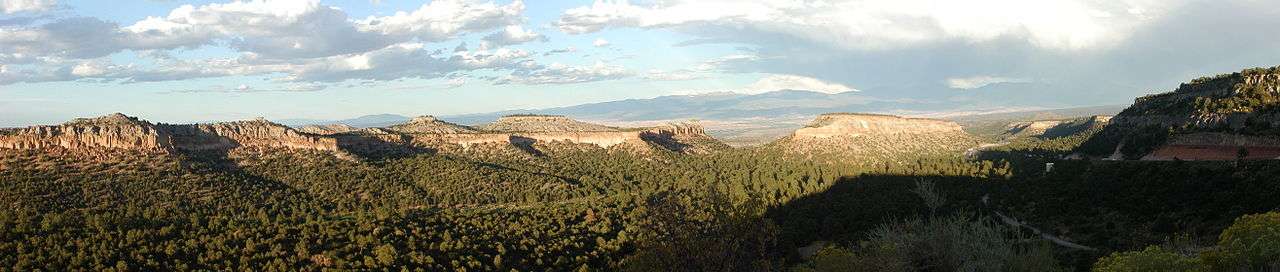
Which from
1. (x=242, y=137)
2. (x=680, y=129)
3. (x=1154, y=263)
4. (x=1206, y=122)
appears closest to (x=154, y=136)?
(x=242, y=137)

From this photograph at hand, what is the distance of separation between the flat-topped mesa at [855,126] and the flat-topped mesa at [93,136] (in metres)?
80.6

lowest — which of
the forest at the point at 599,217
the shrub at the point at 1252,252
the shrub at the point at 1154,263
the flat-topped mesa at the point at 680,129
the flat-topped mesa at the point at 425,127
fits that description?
the forest at the point at 599,217

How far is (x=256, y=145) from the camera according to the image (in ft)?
242

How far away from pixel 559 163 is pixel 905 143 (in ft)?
176

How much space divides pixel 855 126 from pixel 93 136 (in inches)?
3653

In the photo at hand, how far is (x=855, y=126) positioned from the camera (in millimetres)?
115562

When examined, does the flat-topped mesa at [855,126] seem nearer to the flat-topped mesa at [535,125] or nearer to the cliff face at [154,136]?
the flat-topped mesa at [535,125]

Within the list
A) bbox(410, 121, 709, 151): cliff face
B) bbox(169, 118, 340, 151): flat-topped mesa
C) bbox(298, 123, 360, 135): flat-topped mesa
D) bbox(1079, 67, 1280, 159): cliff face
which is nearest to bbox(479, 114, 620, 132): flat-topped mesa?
bbox(410, 121, 709, 151): cliff face

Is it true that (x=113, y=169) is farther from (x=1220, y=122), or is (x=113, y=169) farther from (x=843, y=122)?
(x=843, y=122)

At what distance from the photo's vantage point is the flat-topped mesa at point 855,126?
113m

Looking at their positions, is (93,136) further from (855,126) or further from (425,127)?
(855,126)

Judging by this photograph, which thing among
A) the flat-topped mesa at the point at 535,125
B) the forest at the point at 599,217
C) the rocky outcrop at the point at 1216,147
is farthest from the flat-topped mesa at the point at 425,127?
the rocky outcrop at the point at 1216,147

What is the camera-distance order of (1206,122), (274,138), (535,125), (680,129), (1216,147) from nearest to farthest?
(1216,147) → (1206,122) → (274,138) → (680,129) → (535,125)

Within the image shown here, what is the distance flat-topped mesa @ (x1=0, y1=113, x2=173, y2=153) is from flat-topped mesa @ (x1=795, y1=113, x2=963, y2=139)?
80568 millimetres
